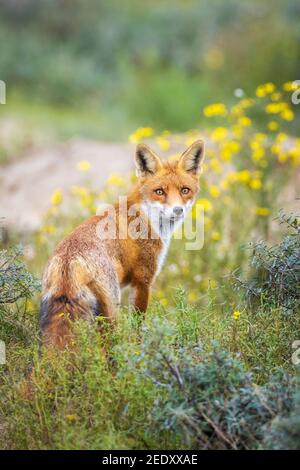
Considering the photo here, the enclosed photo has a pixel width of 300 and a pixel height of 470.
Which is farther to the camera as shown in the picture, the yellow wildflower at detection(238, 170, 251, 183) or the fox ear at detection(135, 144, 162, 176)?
the yellow wildflower at detection(238, 170, 251, 183)

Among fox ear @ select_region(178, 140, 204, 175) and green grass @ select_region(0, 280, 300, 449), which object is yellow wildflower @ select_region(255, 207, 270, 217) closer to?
fox ear @ select_region(178, 140, 204, 175)

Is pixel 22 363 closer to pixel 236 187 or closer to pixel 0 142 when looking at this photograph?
pixel 236 187

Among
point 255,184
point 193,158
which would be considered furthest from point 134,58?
point 193,158

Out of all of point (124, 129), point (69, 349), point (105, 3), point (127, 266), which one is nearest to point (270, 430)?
point (69, 349)

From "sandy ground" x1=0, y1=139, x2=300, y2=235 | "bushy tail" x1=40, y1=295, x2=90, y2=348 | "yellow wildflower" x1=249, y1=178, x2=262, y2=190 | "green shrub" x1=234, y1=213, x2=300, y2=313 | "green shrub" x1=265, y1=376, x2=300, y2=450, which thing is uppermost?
"sandy ground" x1=0, y1=139, x2=300, y2=235

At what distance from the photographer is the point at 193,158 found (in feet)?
21.2

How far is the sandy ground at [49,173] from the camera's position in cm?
1256

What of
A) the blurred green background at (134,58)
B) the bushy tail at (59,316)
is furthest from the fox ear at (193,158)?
the blurred green background at (134,58)

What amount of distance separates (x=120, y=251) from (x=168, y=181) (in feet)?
2.39

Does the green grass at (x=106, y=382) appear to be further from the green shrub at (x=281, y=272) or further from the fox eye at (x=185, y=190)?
the fox eye at (x=185, y=190)

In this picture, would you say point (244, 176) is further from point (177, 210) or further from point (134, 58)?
point (134, 58)

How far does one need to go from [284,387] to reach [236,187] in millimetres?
5176

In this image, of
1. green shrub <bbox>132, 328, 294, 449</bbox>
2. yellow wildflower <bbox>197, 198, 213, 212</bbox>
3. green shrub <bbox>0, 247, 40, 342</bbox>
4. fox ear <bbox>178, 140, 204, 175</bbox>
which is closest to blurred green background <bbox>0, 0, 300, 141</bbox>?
yellow wildflower <bbox>197, 198, 213, 212</bbox>

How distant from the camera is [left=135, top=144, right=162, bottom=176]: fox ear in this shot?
6289 mm
